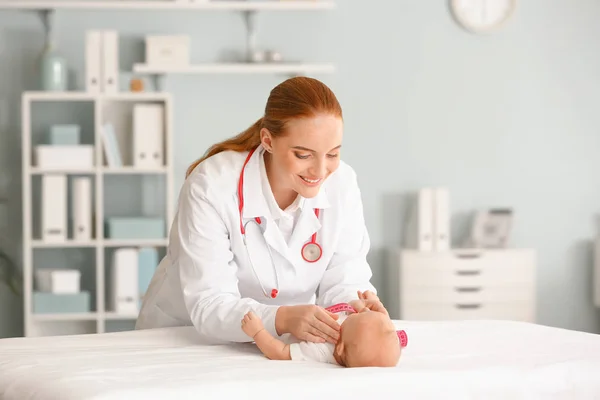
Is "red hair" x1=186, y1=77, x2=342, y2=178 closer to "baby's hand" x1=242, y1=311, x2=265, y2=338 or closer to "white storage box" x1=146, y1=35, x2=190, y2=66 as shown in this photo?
"baby's hand" x1=242, y1=311, x2=265, y2=338

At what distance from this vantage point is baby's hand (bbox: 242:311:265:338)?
1910mm

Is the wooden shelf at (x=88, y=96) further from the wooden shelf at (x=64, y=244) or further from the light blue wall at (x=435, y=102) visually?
the wooden shelf at (x=64, y=244)

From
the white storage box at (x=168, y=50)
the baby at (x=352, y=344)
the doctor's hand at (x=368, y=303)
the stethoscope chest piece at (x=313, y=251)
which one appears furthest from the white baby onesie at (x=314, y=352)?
the white storage box at (x=168, y=50)

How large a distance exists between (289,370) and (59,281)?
8.66 feet

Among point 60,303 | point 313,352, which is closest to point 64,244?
point 60,303

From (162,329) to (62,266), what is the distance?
2.38 meters

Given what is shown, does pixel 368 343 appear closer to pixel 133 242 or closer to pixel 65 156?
pixel 133 242

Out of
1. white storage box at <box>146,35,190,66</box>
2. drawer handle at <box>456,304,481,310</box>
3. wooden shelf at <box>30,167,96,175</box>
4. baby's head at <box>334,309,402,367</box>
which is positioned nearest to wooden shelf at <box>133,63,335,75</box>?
white storage box at <box>146,35,190,66</box>

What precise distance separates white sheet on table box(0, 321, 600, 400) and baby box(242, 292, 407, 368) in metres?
0.04

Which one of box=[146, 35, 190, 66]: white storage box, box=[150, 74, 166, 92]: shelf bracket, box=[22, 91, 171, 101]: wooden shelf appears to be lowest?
box=[22, 91, 171, 101]: wooden shelf

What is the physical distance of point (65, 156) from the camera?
4.14m

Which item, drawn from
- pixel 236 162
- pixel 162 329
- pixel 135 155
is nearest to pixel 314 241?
pixel 236 162

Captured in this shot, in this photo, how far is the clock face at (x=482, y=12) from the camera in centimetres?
464

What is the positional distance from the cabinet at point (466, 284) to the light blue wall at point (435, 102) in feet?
1.16
